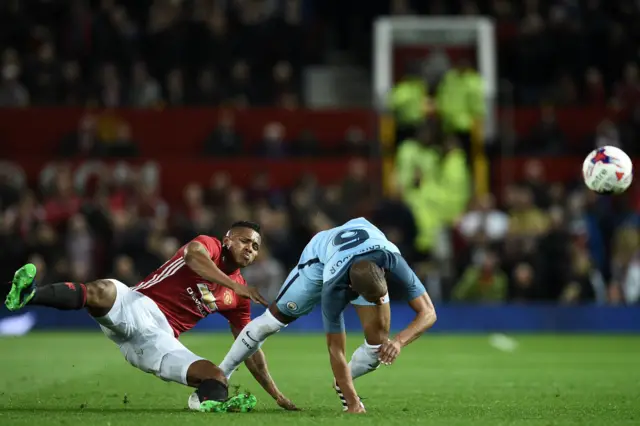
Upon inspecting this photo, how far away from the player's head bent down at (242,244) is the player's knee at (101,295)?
0.99 meters

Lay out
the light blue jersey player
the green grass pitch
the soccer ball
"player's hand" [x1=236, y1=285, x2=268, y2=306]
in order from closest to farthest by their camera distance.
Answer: "player's hand" [x1=236, y1=285, x2=268, y2=306] < the green grass pitch < the light blue jersey player < the soccer ball

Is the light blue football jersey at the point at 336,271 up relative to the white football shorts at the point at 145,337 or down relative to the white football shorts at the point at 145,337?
up

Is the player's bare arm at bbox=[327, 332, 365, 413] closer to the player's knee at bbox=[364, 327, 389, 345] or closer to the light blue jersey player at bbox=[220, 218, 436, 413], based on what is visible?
the light blue jersey player at bbox=[220, 218, 436, 413]

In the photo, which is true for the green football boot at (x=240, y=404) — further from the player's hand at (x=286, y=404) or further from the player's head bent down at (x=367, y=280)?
the player's head bent down at (x=367, y=280)

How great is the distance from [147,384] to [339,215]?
8897 mm

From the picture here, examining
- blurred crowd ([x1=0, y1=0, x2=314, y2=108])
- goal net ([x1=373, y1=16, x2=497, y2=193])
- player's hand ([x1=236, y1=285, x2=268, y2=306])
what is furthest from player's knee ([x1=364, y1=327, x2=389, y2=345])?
goal net ([x1=373, y1=16, x2=497, y2=193])

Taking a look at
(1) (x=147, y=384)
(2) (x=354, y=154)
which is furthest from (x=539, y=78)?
(1) (x=147, y=384)

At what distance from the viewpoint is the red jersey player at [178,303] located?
8.91 meters

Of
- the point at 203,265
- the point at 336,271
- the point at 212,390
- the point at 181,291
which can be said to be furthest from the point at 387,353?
the point at 181,291

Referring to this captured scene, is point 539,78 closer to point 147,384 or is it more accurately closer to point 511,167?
point 511,167

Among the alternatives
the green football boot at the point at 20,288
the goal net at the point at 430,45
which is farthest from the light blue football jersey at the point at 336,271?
the goal net at the point at 430,45

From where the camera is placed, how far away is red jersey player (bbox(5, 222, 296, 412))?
351 inches

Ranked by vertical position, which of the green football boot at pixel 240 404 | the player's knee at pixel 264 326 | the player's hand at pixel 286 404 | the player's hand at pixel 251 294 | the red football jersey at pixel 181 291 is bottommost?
the player's hand at pixel 286 404

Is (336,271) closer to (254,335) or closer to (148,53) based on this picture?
(254,335)
